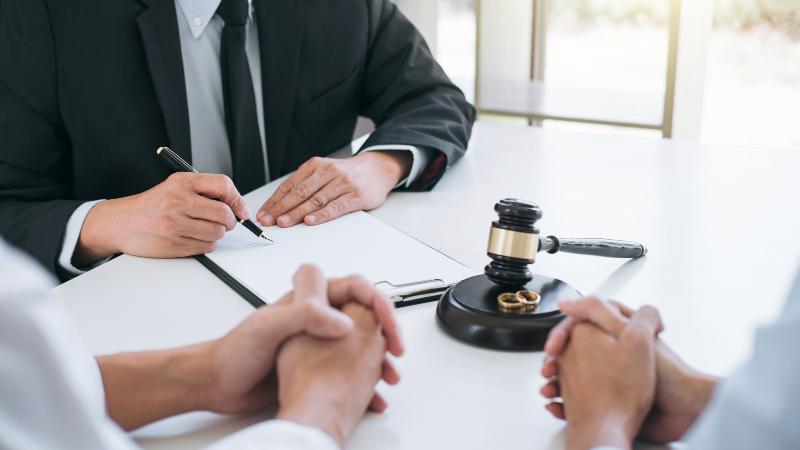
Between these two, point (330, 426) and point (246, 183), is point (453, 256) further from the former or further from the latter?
point (246, 183)

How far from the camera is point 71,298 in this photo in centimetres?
83

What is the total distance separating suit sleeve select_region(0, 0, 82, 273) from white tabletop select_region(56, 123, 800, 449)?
39cm

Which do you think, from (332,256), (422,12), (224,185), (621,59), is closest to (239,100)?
(224,185)

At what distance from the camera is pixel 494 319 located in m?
0.71

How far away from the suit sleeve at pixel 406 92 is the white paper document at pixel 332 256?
40 centimetres

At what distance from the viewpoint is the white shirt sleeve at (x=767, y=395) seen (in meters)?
0.35

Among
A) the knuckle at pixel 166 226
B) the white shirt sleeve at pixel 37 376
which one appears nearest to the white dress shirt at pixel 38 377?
the white shirt sleeve at pixel 37 376

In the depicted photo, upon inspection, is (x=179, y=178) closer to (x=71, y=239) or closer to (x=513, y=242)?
(x=71, y=239)

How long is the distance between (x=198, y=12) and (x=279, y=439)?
1.12 meters

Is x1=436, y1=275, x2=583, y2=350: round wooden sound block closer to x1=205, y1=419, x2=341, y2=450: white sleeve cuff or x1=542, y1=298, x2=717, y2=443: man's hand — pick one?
x1=542, y1=298, x2=717, y2=443: man's hand

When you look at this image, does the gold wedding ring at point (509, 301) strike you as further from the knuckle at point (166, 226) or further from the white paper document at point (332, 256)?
the knuckle at point (166, 226)

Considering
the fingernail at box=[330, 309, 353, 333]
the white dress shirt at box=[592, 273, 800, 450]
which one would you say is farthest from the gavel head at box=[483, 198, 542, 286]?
the white dress shirt at box=[592, 273, 800, 450]

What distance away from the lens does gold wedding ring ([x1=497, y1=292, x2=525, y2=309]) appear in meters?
0.72

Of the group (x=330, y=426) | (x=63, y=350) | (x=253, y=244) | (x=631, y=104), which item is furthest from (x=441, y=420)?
(x=631, y=104)
